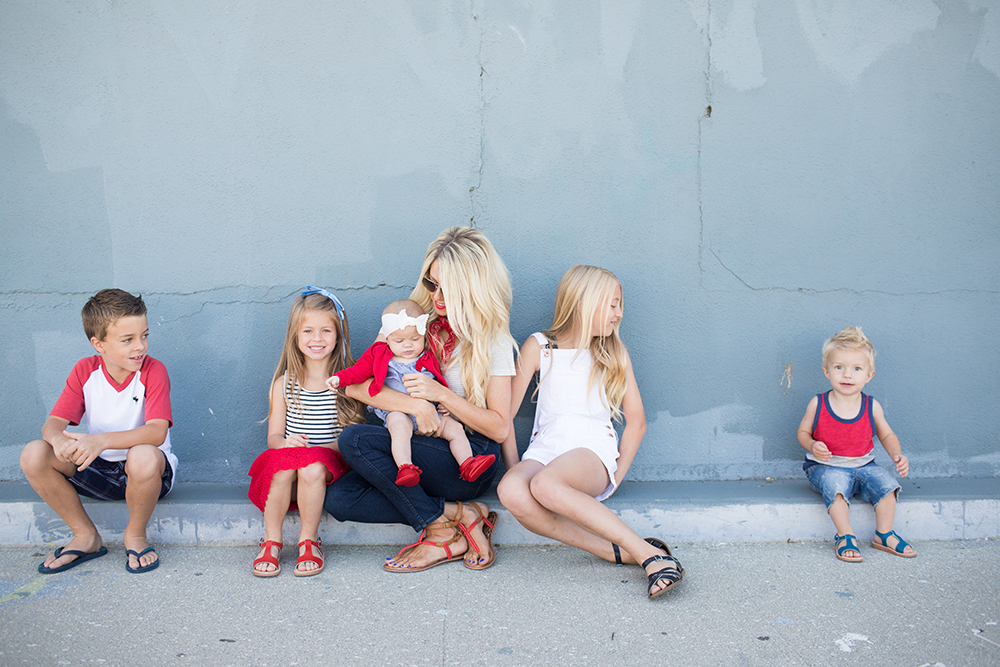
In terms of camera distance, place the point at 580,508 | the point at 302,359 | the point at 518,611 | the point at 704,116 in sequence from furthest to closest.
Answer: the point at 704,116, the point at 302,359, the point at 580,508, the point at 518,611

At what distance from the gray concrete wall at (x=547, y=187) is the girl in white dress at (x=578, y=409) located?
31 centimetres

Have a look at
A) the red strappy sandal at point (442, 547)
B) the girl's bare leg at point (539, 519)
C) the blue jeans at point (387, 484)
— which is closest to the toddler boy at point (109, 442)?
the blue jeans at point (387, 484)

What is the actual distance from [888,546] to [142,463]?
291 centimetres

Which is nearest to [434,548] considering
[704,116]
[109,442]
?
[109,442]

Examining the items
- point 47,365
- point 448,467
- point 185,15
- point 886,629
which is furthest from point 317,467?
point 185,15

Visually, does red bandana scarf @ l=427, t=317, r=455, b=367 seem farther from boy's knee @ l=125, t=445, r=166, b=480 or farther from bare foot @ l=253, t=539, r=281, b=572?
boy's knee @ l=125, t=445, r=166, b=480

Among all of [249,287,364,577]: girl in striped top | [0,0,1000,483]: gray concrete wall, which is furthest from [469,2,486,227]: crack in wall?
[249,287,364,577]: girl in striped top

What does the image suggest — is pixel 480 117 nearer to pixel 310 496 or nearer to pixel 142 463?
pixel 310 496

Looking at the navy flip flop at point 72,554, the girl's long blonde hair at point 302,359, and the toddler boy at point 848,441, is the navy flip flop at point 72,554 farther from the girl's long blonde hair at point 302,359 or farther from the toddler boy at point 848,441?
the toddler boy at point 848,441

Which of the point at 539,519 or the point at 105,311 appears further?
the point at 105,311

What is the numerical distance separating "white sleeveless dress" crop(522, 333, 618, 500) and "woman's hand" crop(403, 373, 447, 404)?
1.48ft

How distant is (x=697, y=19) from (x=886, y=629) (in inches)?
99.8

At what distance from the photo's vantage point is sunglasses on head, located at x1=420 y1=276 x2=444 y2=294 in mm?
2736

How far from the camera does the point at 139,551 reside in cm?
252
